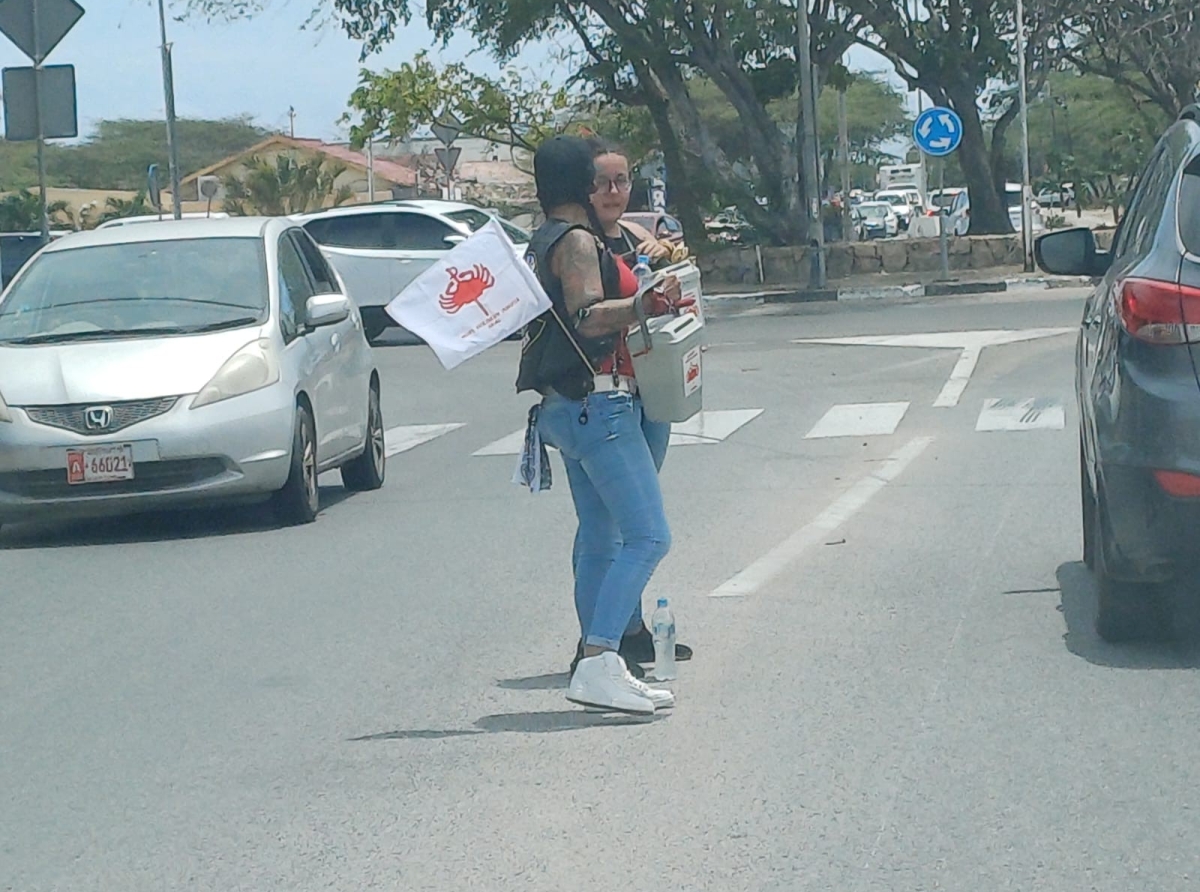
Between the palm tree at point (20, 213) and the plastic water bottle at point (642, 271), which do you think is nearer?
the plastic water bottle at point (642, 271)

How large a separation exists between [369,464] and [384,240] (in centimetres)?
1490

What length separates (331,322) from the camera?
11.5 m

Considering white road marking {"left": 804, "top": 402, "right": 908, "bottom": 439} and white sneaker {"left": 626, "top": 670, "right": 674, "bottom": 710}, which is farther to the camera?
white road marking {"left": 804, "top": 402, "right": 908, "bottom": 439}

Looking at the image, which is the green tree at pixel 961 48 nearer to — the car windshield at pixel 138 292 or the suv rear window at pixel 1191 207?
the car windshield at pixel 138 292

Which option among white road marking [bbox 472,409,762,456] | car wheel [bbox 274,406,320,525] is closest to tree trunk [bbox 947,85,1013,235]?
white road marking [bbox 472,409,762,456]

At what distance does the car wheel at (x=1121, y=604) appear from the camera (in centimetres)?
696

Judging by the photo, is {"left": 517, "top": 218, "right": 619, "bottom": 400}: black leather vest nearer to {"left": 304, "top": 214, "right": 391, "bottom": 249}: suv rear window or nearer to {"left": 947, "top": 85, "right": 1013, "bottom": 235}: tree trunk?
{"left": 304, "top": 214, "right": 391, "bottom": 249}: suv rear window

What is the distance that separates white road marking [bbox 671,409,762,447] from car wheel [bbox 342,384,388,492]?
7.03ft

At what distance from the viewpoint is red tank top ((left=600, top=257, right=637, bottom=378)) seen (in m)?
6.37

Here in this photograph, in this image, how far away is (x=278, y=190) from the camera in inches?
2288

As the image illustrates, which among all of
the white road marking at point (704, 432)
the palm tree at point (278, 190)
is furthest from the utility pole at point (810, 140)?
the palm tree at point (278, 190)

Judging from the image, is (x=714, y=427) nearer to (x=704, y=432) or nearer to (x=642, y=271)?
(x=704, y=432)

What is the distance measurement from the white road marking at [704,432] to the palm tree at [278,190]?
138 feet

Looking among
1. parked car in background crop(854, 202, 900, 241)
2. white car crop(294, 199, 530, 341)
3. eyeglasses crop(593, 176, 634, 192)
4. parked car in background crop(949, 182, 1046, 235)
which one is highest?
parked car in background crop(854, 202, 900, 241)
